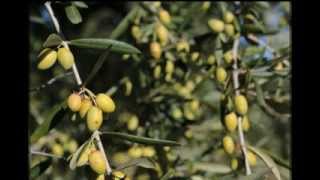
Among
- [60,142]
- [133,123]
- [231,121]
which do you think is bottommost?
[60,142]

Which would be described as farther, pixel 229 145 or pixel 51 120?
pixel 229 145

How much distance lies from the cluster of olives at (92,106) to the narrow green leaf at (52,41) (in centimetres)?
10

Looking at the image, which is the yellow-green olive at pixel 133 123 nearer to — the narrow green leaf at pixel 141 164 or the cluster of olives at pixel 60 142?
the cluster of olives at pixel 60 142

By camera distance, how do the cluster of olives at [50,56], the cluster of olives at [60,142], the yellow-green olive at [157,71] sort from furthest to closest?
the cluster of olives at [60,142]
the yellow-green olive at [157,71]
the cluster of olives at [50,56]

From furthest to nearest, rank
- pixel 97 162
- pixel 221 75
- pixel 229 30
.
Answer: pixel 229 30, pixel 221 75, pixel 97 162

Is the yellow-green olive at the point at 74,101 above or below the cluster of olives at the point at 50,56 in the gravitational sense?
below

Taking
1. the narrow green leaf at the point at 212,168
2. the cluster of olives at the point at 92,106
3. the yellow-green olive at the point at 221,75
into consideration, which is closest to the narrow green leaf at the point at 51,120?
the cluster of olives at the point at 92,106

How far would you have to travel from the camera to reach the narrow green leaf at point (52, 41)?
1.07 m

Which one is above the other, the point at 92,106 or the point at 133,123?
the point at 92,106

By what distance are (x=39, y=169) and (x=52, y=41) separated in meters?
0.29

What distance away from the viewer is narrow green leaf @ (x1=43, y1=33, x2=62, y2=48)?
1065mm

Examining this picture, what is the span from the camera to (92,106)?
105 cm

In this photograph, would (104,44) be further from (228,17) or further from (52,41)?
(228,17)

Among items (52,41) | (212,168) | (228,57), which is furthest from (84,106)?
(212,168)
